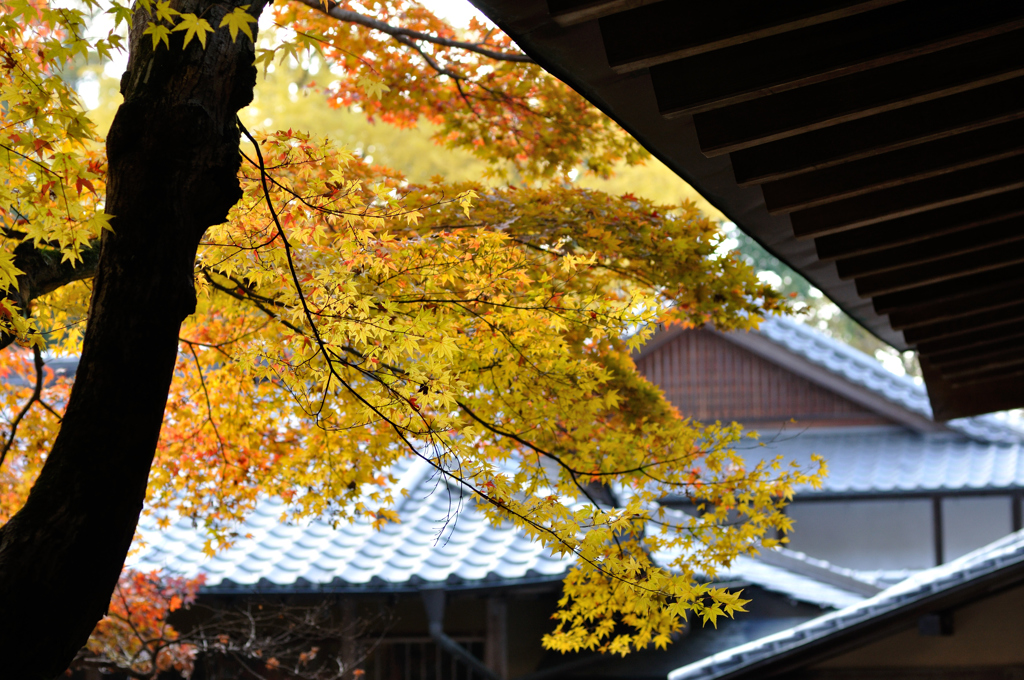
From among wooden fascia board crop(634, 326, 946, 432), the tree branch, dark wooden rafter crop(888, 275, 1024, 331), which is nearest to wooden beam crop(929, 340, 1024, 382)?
dark wooden rafter crop(888, 275, 1024, 331)

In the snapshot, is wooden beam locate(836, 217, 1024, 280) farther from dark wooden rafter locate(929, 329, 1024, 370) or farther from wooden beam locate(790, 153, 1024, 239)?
dark wooden rafter locate(929, 329, 1024, 370)

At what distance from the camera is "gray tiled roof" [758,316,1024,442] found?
1201cm

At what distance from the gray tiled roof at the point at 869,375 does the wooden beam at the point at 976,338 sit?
7.99 m

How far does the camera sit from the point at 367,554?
272 inches

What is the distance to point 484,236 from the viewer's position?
11.4 ft

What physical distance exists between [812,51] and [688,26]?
1.04ft

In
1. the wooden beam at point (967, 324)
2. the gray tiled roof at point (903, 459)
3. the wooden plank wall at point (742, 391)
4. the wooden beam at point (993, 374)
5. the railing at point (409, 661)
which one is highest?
the wooden plank wall at point (742, 391)

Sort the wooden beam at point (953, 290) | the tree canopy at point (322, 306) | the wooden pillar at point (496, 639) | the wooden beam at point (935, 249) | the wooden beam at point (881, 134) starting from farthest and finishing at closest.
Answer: the wooden pillar at point (496, 639), the wooden beam at point (953, 290), the wooden beam at point (935, 249), the tree canopy at point (322, 306), the wooden beam at point (881, 134)

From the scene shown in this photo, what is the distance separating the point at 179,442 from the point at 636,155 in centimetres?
345

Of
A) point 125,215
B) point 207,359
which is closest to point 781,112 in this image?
point 125,215

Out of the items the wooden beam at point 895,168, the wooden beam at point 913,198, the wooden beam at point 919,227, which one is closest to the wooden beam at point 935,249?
the wooden beam at point 919,227

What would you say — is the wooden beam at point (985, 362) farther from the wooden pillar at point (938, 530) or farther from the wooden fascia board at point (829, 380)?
the wooden fascia board at point (829, 380)

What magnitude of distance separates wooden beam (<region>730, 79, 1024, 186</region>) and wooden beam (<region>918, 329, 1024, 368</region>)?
77.8 inches

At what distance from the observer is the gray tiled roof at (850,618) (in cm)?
570
